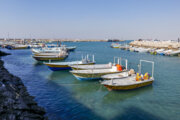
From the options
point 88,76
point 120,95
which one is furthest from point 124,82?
point 88,76

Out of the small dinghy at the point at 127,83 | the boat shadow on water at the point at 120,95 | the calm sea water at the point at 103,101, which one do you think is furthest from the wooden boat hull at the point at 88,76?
the boat shadow on water at the point at 120,95

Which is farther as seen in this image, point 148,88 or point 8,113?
point 148,88

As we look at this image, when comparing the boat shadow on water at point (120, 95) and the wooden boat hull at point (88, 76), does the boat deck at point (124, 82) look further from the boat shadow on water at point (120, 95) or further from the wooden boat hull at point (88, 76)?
the wooden boat hull at point (88, 76)

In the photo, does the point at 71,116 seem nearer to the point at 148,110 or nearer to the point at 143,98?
the point at 148,110

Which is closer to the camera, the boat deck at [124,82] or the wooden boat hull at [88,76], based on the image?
A: the boat deck at [124,82]

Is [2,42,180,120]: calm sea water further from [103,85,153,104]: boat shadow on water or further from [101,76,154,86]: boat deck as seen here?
[101,76,154,86]: boat deck

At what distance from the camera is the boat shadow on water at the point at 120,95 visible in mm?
14784

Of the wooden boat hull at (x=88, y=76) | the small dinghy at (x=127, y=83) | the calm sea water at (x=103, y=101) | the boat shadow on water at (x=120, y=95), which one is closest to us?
the calm sea water at (x=103, y=101)

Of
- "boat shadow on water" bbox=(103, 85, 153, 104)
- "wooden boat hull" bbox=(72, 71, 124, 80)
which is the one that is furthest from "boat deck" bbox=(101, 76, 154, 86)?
"wooden boat hull" bbox=(72, 71, 124, 80)

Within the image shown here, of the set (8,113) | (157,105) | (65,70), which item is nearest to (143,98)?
(157,105)

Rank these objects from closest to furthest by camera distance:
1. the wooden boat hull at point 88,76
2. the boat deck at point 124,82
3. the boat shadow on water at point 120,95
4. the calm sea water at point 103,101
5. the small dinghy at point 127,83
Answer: the calm sea water at point 103,101
the boat shadow on water at point 120,95
the small dinghy at point 127,83
the boat deck at point 124,82
the wooden boat hull at point 88,76

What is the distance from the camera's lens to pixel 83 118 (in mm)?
11273

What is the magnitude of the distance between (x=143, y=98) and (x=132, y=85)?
178cm

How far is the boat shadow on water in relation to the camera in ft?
48.5
